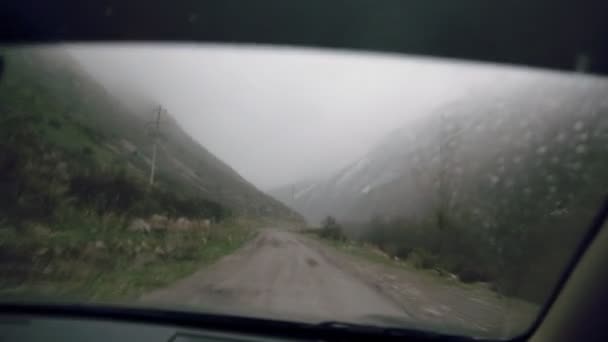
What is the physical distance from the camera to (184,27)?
15.4 feet

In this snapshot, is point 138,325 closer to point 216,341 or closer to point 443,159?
point 216,341

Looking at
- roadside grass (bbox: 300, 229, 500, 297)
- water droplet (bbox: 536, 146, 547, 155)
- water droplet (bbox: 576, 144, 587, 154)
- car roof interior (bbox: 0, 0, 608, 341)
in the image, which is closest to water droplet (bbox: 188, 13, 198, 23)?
car roof interior (bbox: 0, 0, 608, 341)

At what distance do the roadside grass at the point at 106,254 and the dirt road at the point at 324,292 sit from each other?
0.21 meters

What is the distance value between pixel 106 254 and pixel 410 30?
139 inches

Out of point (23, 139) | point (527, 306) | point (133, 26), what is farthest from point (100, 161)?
point (527, 306)

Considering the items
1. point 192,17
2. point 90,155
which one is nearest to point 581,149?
point 192,17

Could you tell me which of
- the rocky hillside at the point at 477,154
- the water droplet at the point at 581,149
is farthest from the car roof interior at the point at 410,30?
the water droplet at the point at 581,149

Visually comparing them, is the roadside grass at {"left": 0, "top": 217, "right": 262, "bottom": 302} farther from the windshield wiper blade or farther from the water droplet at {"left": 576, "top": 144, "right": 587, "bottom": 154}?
the water droplet at {"left": 576, "top": 144, "right": 587, "bottom": 154}

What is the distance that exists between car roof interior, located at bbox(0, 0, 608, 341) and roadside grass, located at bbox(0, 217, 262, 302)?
186cm

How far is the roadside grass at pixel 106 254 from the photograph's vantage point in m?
5.35

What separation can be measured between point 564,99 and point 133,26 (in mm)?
3333

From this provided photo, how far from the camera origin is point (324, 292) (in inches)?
193

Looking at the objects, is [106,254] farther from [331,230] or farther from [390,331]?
[390,331]

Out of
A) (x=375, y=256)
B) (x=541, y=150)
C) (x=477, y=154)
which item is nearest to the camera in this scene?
(x=541, y=150)
